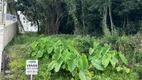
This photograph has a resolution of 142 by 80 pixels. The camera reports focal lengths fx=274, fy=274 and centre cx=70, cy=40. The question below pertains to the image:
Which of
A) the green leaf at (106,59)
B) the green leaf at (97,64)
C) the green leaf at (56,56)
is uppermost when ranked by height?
the green leaf at (56,56)

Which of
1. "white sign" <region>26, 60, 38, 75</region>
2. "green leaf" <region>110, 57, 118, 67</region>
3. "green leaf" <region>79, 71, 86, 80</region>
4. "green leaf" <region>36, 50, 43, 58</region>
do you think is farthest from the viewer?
"green leaf" <region>36, 50, 43, 58</region>

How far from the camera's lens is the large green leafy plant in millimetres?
8555

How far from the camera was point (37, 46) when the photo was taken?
33.4 ft

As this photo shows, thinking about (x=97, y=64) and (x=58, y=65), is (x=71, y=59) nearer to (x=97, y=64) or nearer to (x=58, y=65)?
(x=58, y=65)

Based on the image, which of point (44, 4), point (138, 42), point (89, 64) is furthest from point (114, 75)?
point (44, 4)

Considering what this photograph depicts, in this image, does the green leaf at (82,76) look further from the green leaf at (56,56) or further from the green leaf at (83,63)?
the green leaf at (56,56)

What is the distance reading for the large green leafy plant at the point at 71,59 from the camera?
28.1 ft

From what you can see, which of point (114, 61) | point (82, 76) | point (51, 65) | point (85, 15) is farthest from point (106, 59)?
point (85, 15)

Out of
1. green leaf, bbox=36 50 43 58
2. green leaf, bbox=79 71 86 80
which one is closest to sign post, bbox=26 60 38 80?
green leaf, bbox=79 71 86 80

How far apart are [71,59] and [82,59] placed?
364 mm

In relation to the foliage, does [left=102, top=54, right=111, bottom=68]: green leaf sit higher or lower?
lower

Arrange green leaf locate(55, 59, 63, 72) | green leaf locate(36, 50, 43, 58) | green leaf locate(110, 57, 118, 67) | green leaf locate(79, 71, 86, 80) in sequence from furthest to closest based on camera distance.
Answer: green leaf locate(36, 50, 43, 58), green leaf locate(110, 57, 118, 67), green leaf locate(55, 59, 63, 72), green leaf locate(79, 71, 86, 80)

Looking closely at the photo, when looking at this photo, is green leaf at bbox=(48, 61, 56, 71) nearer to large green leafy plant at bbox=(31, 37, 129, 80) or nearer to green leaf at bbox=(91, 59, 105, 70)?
large green leafy plant at bbox=(31, 37, 129, 80)

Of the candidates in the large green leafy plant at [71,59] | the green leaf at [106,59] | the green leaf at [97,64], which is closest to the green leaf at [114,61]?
the large green leafy plant at [71,59]
